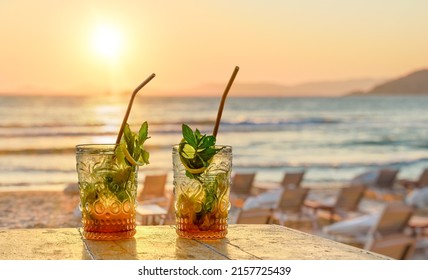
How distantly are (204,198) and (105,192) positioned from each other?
200mm

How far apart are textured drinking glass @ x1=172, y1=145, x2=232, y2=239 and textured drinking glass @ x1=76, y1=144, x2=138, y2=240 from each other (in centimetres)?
9

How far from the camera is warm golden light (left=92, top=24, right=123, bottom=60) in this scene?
18144 millimetres

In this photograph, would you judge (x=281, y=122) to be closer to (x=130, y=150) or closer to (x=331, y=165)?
(x=331, y=165)

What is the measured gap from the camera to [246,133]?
21000mm

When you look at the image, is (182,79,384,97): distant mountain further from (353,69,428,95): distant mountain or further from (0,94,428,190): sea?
(0,94,428,190): sea

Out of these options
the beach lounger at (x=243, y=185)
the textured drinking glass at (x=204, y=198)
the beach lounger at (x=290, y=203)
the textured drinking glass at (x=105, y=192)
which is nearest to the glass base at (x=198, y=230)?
the textured drinking glass at (x=204, y=198)

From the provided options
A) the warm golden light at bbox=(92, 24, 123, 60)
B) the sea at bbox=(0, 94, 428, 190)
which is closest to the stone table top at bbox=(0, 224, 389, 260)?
the sea at bbox=(0, 94, 428, 190)

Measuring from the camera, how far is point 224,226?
184 centimetres

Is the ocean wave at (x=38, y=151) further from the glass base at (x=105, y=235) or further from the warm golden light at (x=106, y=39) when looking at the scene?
the glass base at (x=105, y=235)

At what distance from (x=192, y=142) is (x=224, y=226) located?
19 centimetres

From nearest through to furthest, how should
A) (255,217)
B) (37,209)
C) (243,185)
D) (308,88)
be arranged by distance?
(255,217)
(37,209)
(243,185)
(308,88)

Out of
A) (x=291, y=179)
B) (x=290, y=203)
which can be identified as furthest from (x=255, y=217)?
(x=291, y=179)

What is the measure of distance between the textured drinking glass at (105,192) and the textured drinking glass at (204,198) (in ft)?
0.31
